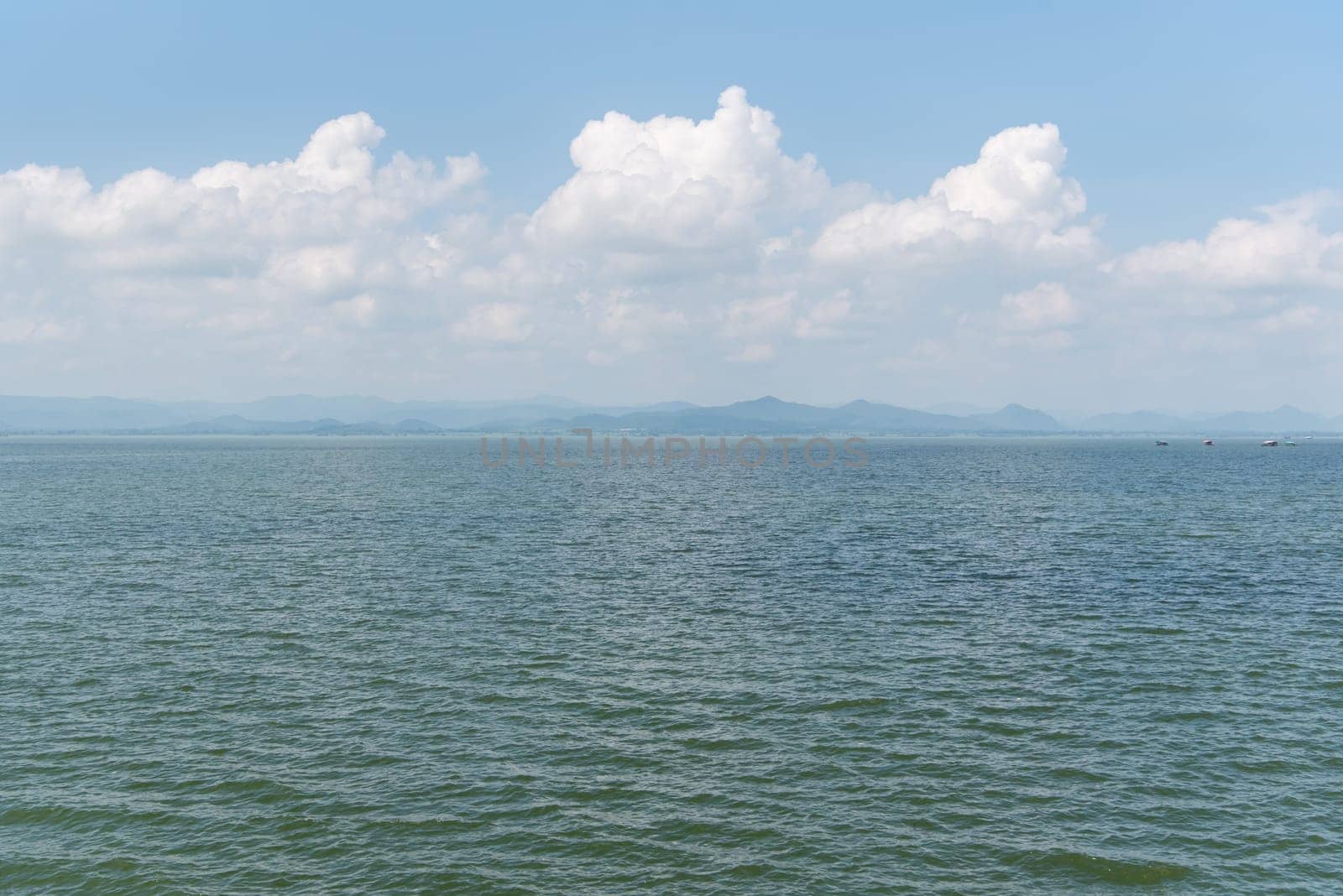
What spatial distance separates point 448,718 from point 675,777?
1074 centimetres

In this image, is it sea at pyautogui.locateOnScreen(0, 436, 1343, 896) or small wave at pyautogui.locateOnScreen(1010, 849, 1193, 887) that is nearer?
small wave at pyautogui.locateOnScreen(1010, 849, 1193, 887)

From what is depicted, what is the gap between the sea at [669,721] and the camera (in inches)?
981

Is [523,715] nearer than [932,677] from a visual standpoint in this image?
Yes

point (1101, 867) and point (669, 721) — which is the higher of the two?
point (669, 721)

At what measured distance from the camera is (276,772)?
30.0 metres

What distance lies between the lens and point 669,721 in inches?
1382

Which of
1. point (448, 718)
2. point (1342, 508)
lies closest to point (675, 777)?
point (448, 718)

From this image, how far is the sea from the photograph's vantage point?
24.9 meters

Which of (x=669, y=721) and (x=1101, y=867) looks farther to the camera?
(x=669, y=721)

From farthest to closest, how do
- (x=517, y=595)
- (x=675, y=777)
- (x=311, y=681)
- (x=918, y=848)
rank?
(x=517, y=595), (x=311, y=681), (x=675, y=777), (x=918, y=848)

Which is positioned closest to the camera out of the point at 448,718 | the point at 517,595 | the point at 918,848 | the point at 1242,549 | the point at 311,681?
the point at 918,848

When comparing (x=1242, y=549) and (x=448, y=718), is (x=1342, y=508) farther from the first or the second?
(x=448, y=718)

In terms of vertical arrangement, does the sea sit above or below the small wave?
above

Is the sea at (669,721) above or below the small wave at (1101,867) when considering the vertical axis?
above
